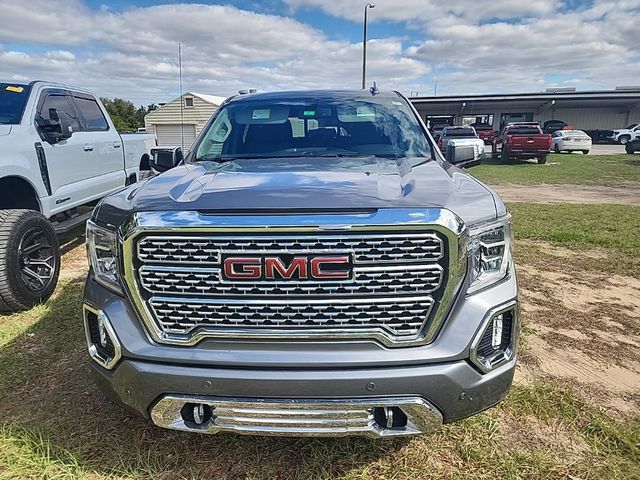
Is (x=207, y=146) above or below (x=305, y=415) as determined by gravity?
above

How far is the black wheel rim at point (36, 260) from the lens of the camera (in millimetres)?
4191

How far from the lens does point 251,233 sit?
192 centimetres

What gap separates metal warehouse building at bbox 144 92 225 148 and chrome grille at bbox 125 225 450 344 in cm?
3423

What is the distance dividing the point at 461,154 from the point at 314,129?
3.59ft

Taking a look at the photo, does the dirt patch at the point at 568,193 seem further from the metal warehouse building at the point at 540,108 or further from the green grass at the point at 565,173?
the metal warehouse building at the point at 540,108

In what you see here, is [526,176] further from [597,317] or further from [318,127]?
[318,127]

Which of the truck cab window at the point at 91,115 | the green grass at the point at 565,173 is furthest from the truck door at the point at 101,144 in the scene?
the green grass at the point at 565,173

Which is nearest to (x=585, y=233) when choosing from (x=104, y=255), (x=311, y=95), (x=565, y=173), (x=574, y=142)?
(x=311, y=95)

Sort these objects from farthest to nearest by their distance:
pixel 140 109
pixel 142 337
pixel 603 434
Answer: pixel 140 109, pixel 603 434, pixel 142 337

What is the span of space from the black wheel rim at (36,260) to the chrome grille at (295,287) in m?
2.77

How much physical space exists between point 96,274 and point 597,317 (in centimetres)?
392

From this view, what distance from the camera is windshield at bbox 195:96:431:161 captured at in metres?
3.34

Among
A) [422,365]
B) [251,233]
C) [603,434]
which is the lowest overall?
[603,434]

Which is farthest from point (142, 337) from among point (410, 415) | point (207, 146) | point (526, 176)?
point (526, 176)
